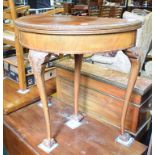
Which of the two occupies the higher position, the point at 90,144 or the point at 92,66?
the point at 92,66

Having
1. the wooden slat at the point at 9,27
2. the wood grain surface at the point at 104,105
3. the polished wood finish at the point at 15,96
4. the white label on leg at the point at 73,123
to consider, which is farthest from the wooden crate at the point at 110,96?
the wooden slat at the point at 9,27

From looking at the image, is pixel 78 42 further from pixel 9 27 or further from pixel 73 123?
pixel 9 27

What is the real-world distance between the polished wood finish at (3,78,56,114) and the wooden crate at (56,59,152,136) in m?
0.30

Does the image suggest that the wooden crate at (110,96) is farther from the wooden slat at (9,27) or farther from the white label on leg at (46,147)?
the wooden slat at (9,27)

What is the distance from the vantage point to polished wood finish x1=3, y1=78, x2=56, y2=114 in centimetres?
134

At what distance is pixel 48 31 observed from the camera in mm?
695

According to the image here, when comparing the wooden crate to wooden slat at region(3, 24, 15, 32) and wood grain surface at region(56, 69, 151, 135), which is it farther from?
wooden slat at region(3, 24, 15, 32)

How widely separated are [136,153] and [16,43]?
106 centimetres

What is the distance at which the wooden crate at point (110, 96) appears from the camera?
107cm

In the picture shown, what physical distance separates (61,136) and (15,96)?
57 centimetres

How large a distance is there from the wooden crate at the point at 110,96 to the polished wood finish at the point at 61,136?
0.08 metres

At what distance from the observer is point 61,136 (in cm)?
107

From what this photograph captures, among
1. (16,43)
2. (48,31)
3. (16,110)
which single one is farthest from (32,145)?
(16,43)

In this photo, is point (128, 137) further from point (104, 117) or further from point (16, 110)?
point (16, 110)
